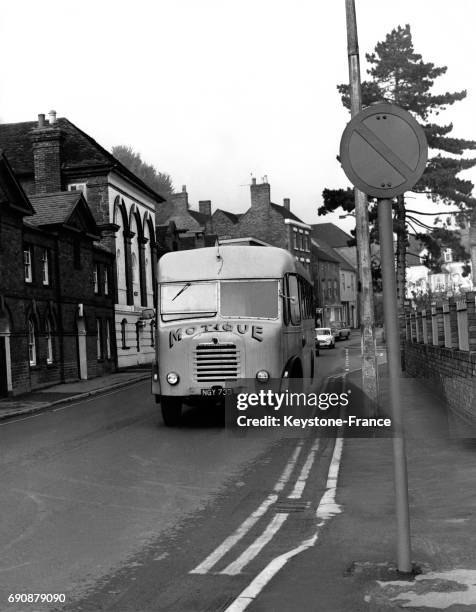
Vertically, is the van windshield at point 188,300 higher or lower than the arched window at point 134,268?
lower

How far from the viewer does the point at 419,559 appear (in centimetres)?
618

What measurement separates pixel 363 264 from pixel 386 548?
1189cm

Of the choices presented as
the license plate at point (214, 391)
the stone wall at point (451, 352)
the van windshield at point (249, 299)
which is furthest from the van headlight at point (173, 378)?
the stone wall at point (451, 352)

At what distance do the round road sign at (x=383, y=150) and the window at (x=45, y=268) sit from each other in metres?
28.9

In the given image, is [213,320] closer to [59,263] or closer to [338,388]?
[338,388]

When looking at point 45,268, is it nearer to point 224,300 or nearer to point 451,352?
point 224,300

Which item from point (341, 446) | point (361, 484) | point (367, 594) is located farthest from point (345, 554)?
point (341, 446)

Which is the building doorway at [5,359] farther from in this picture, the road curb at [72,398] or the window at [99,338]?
the window at [99,338]

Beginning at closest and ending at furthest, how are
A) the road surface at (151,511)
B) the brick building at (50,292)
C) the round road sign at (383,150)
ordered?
1. the round road sign at (383,150)
2. the road surface at (151,511)
3. the brick building at (50,292)

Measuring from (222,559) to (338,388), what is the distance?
18.6 metres

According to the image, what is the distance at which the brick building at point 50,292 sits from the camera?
29.0 meters

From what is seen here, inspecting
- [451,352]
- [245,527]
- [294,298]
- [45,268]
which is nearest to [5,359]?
[45,268]

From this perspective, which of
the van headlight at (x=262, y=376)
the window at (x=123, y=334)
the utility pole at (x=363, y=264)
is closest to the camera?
the van headlight at (x=262, y=376)

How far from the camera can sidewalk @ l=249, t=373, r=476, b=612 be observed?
527 cm
